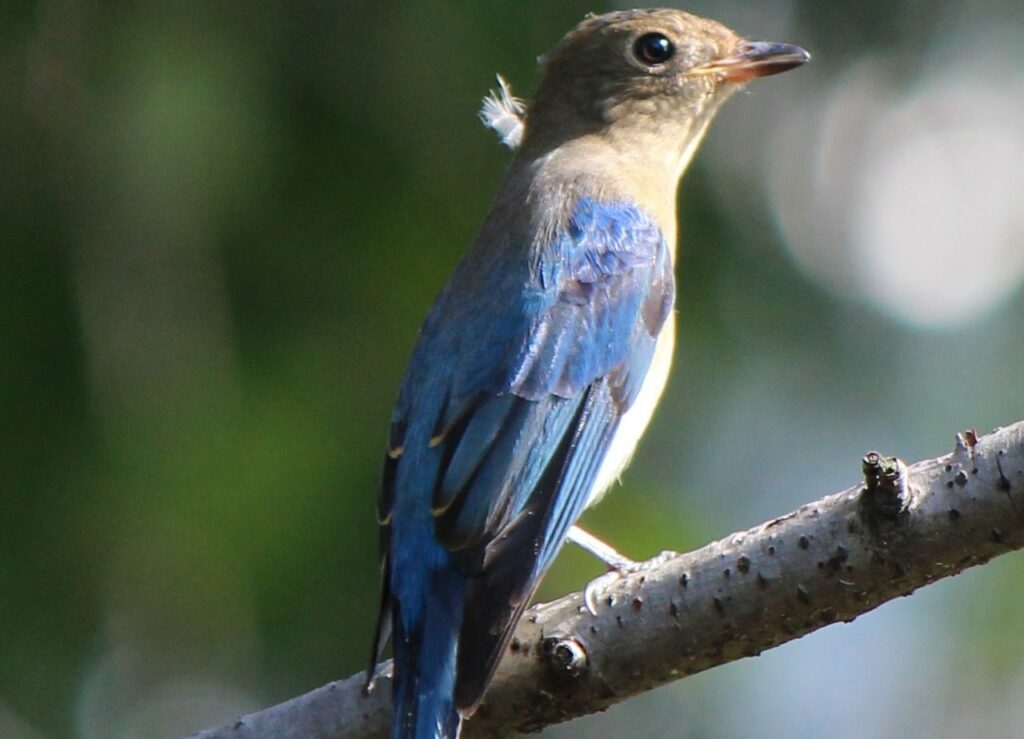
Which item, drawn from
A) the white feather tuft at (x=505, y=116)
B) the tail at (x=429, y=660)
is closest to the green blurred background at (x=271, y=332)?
the white feather tuft at (x=505, y=116)

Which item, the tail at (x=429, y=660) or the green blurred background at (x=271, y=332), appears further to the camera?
the green blurred background at (x=271, y=332)

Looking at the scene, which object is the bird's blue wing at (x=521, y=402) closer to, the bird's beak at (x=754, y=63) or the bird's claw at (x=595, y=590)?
the bird's claw at (x=595, y=590)

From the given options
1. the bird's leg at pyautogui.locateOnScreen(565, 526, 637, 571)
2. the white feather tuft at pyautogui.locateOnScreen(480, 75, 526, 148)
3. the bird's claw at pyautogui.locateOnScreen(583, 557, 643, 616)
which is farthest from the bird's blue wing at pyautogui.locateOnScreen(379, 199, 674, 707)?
the white feather tuft at pyautogui.locateOnScreen(480, 75, 526, 148)

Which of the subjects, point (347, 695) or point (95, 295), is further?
point (95, 295)

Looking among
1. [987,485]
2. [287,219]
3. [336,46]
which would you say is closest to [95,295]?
[287,219]

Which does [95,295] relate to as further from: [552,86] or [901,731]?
[901,731]

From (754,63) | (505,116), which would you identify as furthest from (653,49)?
(505,116)
